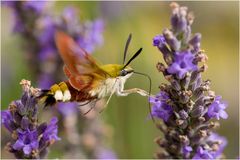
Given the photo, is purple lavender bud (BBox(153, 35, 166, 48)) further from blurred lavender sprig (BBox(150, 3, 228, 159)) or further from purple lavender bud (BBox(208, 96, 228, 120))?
purple lavender bud (BBox(208, 96, 228, 120))

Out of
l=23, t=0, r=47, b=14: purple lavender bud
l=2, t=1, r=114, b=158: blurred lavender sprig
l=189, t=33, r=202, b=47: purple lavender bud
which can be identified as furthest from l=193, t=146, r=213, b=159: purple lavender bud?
l=23, t=0, r=47, b=14: purple lavender bud

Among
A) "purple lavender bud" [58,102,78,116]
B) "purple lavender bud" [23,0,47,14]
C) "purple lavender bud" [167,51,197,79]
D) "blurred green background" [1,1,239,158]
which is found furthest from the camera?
"blurred green background" [1,1,239,158]

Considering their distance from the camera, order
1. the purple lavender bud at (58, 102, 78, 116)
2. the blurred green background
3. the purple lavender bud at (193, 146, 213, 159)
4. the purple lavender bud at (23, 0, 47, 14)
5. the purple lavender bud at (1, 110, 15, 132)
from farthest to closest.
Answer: the blurred green background, the purple lavender bud at (58, 102, 78, 116), the purple lavender bud at (23, 0, 47, 14), the purple lavender bud at (193, 146, 213, 159), the purple lavender bud at (1, 110, 15, 132)

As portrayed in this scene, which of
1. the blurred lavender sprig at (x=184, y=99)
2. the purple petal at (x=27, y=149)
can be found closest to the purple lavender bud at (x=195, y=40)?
the blurred lavender sprig at (x=184, y=99)

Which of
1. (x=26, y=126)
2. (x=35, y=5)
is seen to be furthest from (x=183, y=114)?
(x=35, y=5)

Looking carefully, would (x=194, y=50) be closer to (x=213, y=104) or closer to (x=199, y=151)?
(x=213, y=104)

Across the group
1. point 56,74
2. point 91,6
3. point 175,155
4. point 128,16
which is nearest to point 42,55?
point 56,74

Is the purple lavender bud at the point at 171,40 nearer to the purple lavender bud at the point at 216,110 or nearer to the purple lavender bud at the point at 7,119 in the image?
the purple lavender bud at the point at 216,110
